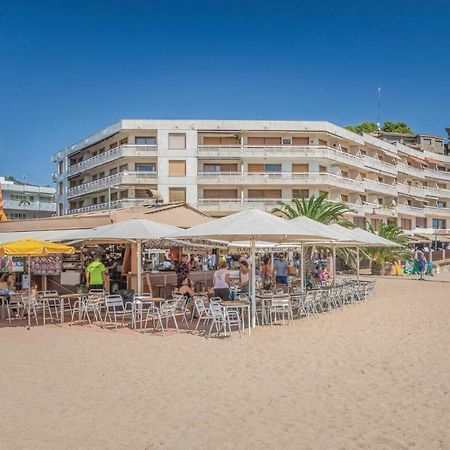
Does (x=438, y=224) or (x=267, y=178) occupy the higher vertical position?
(x=267, y=178)

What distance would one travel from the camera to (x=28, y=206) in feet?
225

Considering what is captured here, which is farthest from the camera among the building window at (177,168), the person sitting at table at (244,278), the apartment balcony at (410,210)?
the apartment balcony at (410,210)

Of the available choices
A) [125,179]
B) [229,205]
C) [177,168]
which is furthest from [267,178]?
[125,179]

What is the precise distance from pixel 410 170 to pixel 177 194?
28.8 meters

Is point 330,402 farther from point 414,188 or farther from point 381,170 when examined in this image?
point 414,188

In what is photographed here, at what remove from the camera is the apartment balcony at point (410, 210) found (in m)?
57.0

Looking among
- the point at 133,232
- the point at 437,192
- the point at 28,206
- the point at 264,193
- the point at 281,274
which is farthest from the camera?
the point at 28,206

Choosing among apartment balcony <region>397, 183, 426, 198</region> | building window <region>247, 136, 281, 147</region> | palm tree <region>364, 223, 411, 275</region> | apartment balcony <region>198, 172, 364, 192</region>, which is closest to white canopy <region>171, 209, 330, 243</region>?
palm tree <region>364, 223, 411, 275</region>

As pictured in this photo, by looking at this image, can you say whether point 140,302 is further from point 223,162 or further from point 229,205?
point 223,162

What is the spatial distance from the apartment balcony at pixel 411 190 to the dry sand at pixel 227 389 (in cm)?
4891

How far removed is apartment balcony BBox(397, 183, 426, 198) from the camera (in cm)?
5826

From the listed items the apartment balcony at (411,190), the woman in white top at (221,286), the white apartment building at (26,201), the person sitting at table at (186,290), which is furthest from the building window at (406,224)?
the woman in white top at (221,286)

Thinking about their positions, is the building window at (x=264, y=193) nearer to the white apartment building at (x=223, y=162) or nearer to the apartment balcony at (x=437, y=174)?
the white apartment building at (x=223, y=162)

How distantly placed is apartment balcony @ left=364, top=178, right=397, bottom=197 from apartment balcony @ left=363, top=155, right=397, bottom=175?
4.47ft
